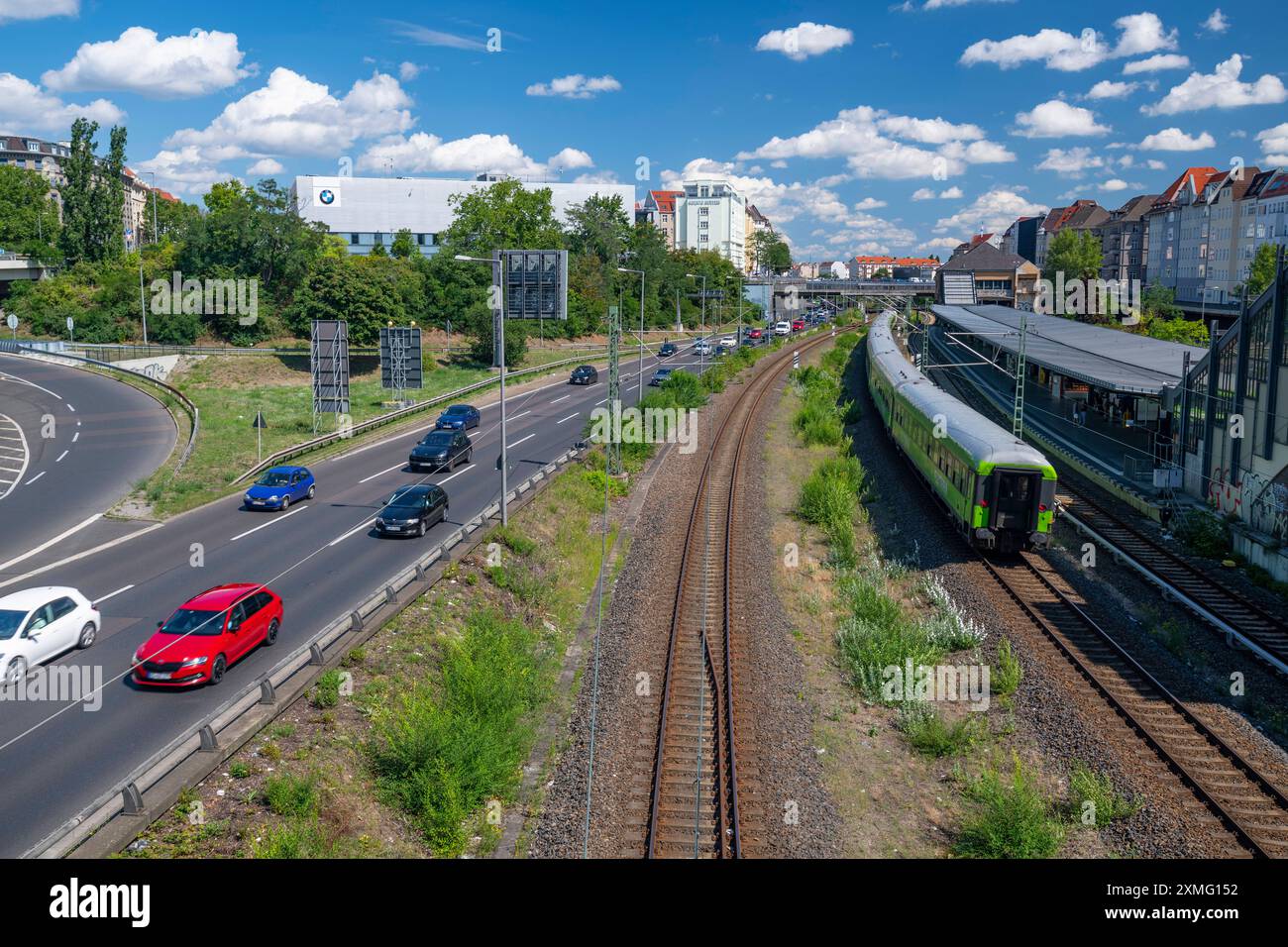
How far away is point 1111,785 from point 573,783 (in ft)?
28.8

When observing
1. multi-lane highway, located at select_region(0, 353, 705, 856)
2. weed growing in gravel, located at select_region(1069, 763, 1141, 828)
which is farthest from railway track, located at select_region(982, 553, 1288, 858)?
multi-lane highway, located at select_region(0, 353, 705, 856)

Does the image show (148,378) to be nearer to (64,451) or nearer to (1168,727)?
(64,451)

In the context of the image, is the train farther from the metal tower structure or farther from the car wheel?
the car wheel

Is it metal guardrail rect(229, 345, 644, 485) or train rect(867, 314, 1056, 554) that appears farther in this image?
metal guardrail rect(229, 345, 644, 485)

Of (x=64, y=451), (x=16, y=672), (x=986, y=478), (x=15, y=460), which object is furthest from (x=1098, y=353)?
(x=15, y=460)

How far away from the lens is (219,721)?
1548 centimetres

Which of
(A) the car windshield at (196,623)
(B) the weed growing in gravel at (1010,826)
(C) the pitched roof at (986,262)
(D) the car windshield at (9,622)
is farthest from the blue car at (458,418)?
(C) the pitched roof at (986,262)

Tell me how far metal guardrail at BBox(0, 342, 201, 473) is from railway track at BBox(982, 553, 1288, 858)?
3123 centimetres

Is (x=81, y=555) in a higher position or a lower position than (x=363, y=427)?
lower

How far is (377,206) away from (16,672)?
124 metres

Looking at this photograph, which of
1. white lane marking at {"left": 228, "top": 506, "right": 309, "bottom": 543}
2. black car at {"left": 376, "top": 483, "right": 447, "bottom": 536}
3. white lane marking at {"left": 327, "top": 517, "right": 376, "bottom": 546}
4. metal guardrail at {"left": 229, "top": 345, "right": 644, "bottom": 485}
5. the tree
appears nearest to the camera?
white lane marking at {"left": 327, "top": 517, "right": 376, "bottom": 546}

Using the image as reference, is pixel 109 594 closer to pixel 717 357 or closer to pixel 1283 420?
pixel 1283 420

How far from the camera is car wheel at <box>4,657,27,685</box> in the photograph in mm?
17453
